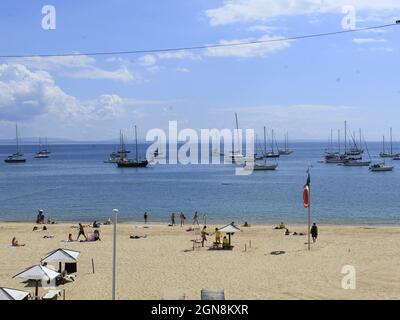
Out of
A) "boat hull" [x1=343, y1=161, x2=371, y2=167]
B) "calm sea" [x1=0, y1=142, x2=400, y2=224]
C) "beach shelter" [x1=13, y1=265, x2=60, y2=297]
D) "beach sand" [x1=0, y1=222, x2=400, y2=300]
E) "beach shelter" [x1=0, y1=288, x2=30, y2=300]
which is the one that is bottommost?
"calm sea" [x1=0, y1=142, x2=400, y2=224]

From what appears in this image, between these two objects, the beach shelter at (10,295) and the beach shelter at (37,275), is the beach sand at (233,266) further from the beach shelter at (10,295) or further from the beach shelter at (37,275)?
the beach shelter at (10,295)

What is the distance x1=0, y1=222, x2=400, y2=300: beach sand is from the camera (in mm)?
16859

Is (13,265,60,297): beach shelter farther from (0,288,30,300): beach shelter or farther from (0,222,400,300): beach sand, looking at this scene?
(0,288,30,300): beach shelter

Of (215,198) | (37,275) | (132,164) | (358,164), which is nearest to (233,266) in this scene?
(37,275)

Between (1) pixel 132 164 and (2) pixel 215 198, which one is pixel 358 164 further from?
(2) pixel 215 198

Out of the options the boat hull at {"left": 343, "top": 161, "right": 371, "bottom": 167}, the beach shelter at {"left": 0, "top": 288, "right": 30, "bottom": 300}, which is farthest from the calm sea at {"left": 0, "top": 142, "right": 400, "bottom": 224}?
the beach shelter at {"left": 0, "top": 288, "right": 30, "bottom": 300}

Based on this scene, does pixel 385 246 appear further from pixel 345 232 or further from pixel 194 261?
pixel 194 261

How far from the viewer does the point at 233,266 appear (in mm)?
21141

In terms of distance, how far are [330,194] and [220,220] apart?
27456 mm

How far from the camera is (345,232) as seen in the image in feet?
108

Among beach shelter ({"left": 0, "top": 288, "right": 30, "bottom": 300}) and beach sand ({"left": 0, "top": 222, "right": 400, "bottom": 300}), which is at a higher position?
beach shelter ({"left": 0, "top": 288, "right": 30, "bottom": 300})

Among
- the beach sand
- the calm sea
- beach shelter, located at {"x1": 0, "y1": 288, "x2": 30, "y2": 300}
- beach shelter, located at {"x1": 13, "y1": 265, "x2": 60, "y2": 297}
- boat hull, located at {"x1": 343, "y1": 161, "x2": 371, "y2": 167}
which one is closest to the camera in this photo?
beach shelter, located at {"x1": 0, "y1": 288, "x2": 30, "y2": 300}
